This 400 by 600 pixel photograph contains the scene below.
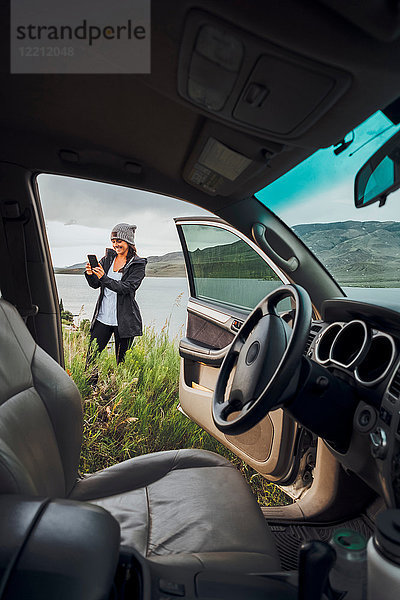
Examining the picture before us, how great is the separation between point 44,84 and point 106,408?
1836 mm

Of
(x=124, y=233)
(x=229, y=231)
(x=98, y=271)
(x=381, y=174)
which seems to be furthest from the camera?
(x=124, y=233)

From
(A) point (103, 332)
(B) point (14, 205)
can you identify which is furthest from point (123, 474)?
(A) point (103, 332)

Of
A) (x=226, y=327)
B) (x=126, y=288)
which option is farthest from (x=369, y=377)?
Answer: (x=126, y=288)

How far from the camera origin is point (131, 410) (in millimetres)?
2607

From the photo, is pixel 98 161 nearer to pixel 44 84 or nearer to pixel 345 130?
pixel 44 84

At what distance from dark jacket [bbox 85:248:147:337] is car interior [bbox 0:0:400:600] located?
90cm

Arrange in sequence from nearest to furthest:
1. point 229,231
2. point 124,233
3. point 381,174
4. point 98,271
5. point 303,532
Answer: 1. point 381,174
2. point 303,532
3. point 229,231
4. point 98,271
5. point 124,233

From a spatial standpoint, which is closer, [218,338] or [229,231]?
[229,231]

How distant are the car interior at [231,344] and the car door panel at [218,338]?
2cm

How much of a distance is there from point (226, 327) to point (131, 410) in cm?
95

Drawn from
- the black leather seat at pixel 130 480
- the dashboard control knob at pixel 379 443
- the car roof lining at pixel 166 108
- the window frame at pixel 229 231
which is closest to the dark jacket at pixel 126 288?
the window frame at pixel 229 231

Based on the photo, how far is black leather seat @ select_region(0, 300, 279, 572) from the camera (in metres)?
0.92

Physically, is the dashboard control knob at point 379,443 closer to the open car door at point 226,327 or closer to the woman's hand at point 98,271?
the open car door at point 226,327

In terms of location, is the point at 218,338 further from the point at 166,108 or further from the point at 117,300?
the point at 166,108
